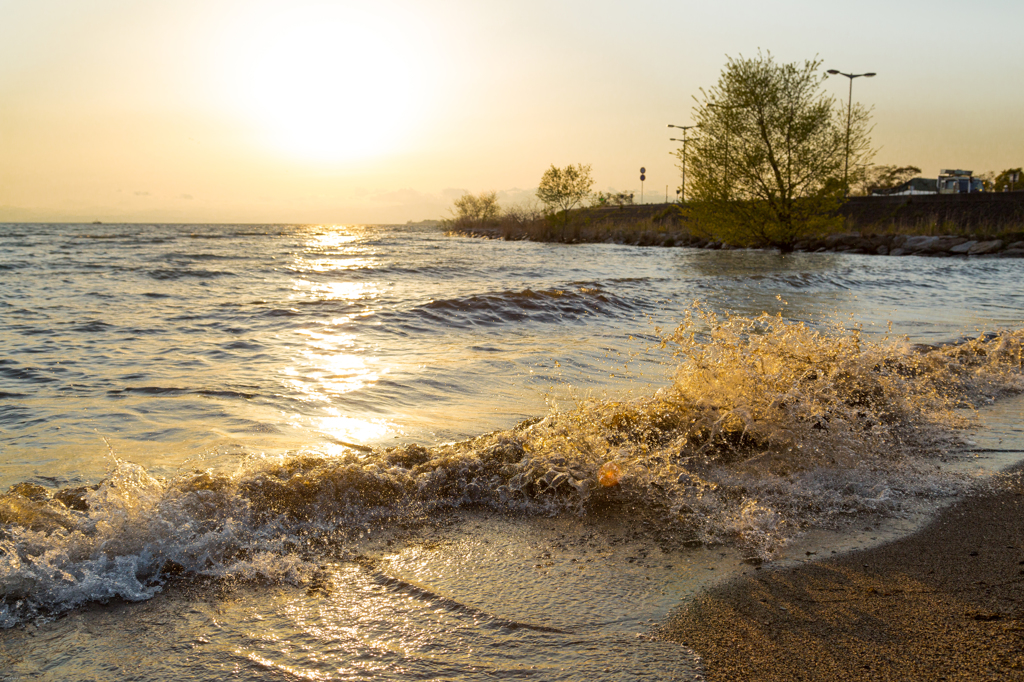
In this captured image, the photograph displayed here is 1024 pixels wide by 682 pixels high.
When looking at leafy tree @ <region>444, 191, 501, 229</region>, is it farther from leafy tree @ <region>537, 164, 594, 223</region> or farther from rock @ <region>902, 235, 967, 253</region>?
rock @ <region>902, 235, 967, 253</region>

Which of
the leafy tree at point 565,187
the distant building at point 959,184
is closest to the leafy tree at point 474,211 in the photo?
the leafy tree at point 565,187

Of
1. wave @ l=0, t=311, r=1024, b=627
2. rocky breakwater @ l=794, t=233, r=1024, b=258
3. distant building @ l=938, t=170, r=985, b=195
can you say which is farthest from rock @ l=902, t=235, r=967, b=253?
wave @ l=0, t=311, r=1024, b=627

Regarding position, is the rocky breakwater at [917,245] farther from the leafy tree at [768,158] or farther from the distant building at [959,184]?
the distant building at [959,184]

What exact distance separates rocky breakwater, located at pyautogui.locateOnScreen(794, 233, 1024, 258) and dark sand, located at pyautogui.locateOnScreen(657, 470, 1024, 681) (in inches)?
1095

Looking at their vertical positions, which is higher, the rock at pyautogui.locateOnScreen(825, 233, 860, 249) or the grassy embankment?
the grassy embankment

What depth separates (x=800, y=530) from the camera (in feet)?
8.53

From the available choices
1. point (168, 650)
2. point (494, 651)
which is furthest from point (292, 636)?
point (494, 651)

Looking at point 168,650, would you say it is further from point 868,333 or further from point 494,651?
point 868,333

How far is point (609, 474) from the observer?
3189 millimetres

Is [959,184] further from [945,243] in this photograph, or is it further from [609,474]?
[609,474]

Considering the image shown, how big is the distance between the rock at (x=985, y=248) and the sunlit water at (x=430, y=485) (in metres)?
21.7

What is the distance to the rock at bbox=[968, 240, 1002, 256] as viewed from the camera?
24656 millimetres

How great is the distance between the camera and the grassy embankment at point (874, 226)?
28.5 meters

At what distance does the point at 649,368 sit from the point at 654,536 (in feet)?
11.2
